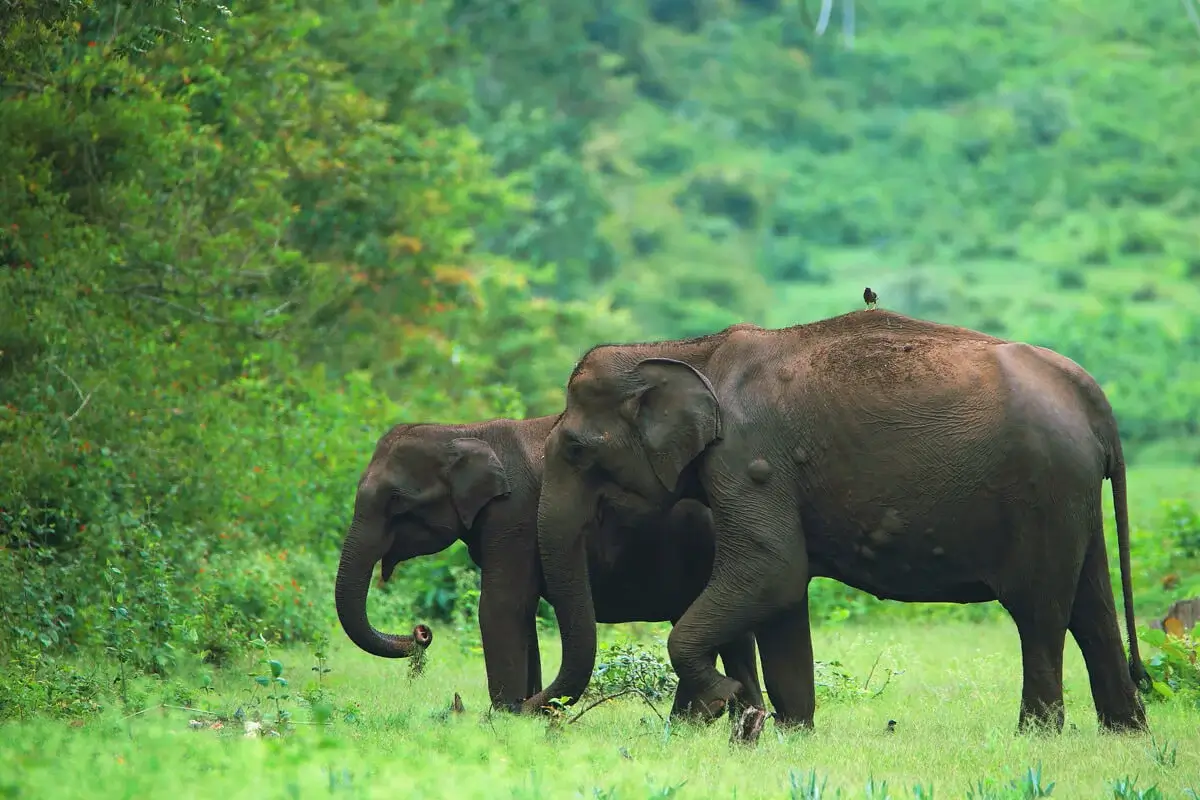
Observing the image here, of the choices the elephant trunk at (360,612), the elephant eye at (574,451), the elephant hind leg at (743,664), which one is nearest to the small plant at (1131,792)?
the elephant hind leg at (743,664)

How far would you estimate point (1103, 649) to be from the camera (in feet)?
34.9

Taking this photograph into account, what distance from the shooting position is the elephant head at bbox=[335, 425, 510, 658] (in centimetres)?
1166

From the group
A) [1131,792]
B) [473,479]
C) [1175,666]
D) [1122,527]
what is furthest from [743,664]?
[1131,792]

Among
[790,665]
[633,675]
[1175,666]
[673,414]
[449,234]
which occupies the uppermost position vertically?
[673,414]

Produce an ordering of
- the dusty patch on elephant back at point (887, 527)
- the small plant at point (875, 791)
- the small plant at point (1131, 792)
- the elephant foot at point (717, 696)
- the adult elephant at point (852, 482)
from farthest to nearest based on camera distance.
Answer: the dusty patch on elephant back at point (887, 527), the adult elephant at point (852, 482), the elephant foot at point (717, 696), the small plant at point (1131, 792), the small plant at point (875, 791)

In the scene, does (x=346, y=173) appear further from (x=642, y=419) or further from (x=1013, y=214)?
(x=1013, y=214)

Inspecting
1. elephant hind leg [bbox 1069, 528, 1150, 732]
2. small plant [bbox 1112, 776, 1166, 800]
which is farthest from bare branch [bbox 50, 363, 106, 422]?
small plant [bbox 1112, 776, 1166, 800]

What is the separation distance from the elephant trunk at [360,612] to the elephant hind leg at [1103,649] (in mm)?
3982

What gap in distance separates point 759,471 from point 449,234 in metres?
18.1

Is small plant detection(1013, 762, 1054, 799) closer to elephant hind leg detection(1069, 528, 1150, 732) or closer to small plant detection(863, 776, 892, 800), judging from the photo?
small plant detection(863, 776, 892, 800)

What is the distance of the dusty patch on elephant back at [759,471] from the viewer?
34.3ft

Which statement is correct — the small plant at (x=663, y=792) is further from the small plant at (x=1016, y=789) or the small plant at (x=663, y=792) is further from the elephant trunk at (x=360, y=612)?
the elephant trunk at (x=360, y=612)

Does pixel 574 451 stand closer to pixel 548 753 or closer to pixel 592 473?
pixel 592 473

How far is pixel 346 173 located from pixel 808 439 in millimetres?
14411
